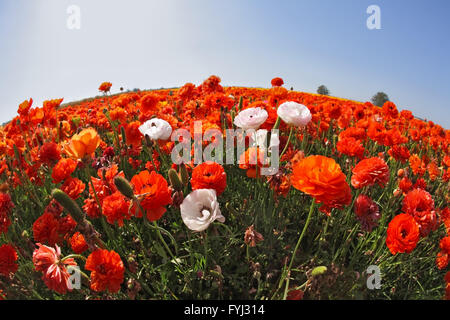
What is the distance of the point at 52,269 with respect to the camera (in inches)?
37.0

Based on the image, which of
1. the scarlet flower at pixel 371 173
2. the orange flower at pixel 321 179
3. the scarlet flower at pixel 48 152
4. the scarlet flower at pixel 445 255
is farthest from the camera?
the scarlet flower at pixel 48 152

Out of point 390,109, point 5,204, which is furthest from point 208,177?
point 390,109

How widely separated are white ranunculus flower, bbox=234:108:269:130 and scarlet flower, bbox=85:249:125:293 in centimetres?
97

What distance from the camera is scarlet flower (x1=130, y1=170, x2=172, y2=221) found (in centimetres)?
102

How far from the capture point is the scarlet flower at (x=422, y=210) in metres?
1.19

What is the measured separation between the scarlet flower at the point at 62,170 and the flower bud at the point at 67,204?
0.64 meters

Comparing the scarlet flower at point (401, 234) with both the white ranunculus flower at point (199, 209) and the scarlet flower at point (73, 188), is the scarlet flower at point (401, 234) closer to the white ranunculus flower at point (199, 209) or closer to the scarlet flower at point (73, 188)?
the white ranunculus flower at point (199, 209)

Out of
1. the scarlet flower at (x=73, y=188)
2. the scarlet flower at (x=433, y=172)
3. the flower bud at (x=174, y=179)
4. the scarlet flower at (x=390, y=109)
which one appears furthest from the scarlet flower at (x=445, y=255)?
the scarlet flower at (x=390, y=109)

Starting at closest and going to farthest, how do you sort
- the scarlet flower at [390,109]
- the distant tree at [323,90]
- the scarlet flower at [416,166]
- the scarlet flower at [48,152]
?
the scarlet flower at [48,152] < the scarlet flower at [416,166] < the scarlet flower at [390,109] < the distant tree at [323,90]

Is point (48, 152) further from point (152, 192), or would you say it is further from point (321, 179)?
point (321, 179)

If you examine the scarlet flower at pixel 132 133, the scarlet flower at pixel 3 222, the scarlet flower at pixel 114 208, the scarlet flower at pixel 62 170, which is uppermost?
the scarlet flower at pixel 132 133
